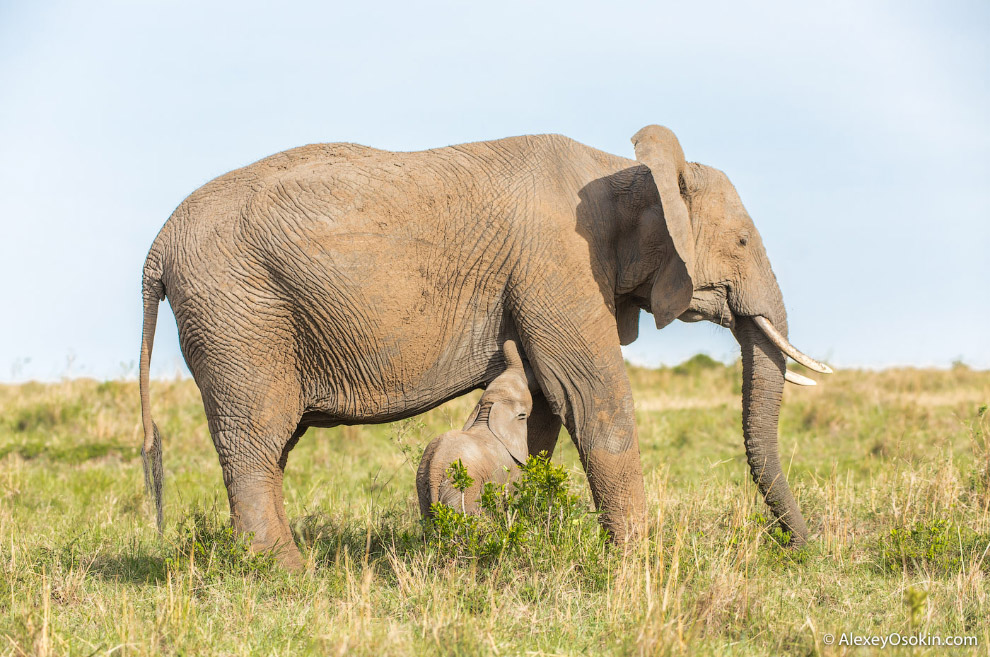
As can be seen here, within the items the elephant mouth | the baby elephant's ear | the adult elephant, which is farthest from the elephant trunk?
the baby elephant's ear

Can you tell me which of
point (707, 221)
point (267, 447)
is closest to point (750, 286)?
point (707, 221)

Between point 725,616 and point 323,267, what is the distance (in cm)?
313

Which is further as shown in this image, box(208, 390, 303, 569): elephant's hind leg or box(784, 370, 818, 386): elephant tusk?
box(784, 370, 818, 386): elephant tusk

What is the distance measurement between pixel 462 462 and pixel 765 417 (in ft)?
8.19

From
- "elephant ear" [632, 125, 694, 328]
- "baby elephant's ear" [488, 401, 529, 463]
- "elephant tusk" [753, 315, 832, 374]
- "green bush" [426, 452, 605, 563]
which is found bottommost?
"green bush" [426, 452, 605, 563]

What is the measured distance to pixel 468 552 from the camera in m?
5.43

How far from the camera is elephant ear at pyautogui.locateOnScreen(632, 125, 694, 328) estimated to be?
19.7 feet

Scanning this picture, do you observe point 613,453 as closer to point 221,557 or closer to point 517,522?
point 517,522

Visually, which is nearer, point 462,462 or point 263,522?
point 462,462

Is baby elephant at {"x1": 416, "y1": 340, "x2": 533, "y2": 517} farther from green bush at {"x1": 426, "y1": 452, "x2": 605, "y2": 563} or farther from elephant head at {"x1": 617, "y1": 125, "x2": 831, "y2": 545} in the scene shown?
elephant head at {"x1": 617, "y1": 125, "x2": 831, "y2": 545}

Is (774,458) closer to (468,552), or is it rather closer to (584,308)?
(584,308)

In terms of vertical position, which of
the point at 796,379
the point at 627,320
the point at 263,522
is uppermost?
the point at 627,320

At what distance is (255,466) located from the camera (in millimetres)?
6180

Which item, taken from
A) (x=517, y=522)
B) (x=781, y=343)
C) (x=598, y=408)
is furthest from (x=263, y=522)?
(x=781, y=343)
